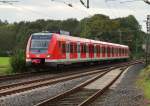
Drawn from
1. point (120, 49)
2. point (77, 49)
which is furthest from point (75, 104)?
point (120, 49)

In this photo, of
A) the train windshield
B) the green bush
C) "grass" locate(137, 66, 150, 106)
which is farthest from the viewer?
the green bush

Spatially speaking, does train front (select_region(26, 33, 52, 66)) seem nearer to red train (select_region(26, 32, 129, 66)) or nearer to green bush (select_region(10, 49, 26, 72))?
red train (select_region(26, 32, 129, 66))

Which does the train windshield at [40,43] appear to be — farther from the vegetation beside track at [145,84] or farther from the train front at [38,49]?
the vegetation beside track at [145,84]

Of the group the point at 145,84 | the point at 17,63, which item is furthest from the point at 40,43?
the point at 145,84

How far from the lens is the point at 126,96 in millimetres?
18688

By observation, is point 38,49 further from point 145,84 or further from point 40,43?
point 145,84

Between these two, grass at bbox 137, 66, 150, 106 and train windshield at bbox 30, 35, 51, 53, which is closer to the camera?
grass at bbox 137, 66, 150, 106

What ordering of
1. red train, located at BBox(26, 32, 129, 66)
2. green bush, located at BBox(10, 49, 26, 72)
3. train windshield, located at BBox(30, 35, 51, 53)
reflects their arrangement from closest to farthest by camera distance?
red train, located at BBox(26, 32, 129, 66), train windshield, located at BBox(30, 35, 51, 53), green bush, located at BBox(10, 49, 26, 72)

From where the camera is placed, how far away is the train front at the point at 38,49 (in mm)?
35412

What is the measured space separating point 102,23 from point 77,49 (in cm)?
7991

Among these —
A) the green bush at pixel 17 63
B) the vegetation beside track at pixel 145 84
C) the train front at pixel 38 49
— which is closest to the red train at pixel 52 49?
the train front at pixel 38 49

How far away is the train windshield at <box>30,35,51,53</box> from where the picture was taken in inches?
1414

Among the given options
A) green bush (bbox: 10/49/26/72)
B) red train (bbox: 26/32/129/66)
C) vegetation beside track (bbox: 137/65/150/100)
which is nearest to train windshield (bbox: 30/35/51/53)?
red train (bbox: 26/32/129/66)

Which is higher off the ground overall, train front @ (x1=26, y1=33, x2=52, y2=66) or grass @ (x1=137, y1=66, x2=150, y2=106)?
train front @ (x1=26, y1=33, x2=52, y2=66)
